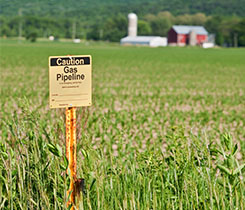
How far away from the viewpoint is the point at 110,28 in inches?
5261

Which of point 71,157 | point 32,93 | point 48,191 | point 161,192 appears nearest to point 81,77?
point 71,157

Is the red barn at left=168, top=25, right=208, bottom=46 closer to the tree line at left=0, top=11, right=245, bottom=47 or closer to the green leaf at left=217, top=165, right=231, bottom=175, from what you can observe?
the tree line at left=0, top=11, right=245, bottom=47

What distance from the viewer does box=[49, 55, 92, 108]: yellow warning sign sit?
2773 millimetres

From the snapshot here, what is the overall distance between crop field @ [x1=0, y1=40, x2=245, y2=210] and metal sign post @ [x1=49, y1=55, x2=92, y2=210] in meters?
0.08

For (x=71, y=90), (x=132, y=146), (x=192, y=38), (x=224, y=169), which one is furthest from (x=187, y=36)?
(x=224, y=169)

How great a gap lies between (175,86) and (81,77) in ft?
51.5

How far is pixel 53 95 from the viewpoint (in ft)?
9.16

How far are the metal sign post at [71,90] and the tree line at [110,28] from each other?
73.9 meters

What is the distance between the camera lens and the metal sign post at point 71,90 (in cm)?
276

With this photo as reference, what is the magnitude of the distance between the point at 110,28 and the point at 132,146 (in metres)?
129

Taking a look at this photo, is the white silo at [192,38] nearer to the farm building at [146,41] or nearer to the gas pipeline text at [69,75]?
the farm building at [146,41]

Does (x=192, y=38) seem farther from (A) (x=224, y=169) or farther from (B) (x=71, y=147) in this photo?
(A) (x=224, y=169)

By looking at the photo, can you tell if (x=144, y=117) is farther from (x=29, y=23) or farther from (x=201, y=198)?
(x=29, y=23)

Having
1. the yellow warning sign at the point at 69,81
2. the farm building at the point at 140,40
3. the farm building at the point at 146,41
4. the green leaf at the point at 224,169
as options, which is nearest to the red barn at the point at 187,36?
the farm building at the point at 140,40
